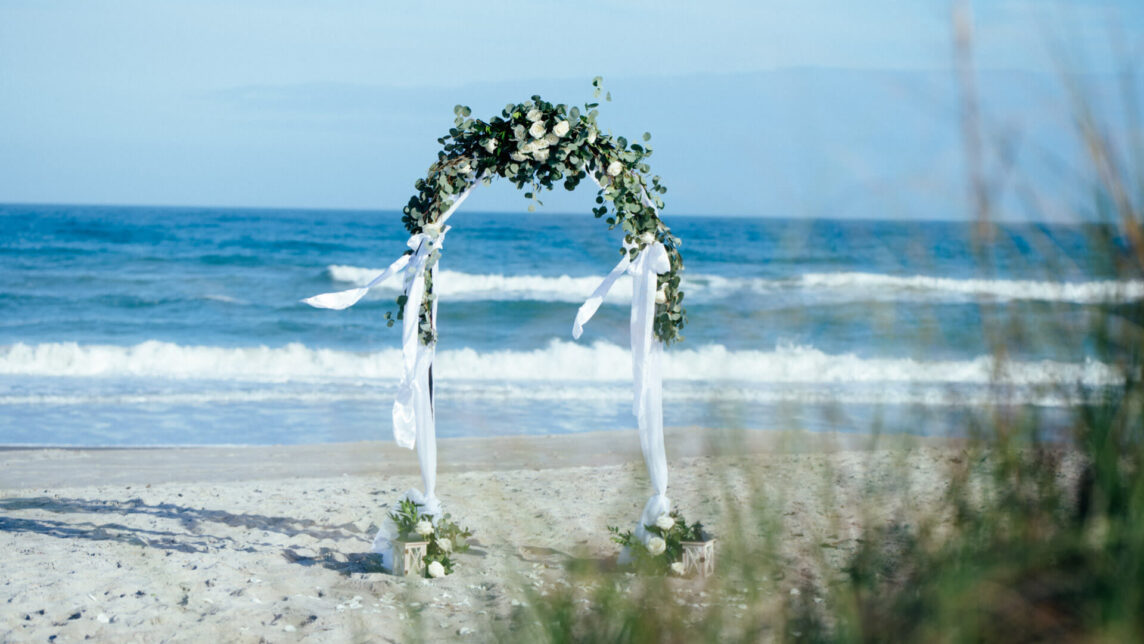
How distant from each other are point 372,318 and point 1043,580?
785 inches

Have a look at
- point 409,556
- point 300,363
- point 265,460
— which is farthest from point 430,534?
point 300,363

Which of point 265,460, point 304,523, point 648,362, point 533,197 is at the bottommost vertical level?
point 265,460

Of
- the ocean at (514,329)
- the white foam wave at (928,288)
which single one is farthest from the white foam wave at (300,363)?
the white foam wave at (928,288)

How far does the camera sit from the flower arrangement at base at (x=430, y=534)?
539 centimetres

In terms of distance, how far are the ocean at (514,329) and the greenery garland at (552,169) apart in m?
0.56

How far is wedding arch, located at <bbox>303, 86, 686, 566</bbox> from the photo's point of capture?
Result: 16.9 feet

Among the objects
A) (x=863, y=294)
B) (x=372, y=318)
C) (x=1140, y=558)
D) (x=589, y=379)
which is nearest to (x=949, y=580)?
(x=1140, y=558)

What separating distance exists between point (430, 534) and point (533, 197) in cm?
211

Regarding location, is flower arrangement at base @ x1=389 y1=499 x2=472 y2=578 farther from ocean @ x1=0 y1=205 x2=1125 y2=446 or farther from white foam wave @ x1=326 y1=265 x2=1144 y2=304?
white foam wave @ x1=326 y1=265 x2=1144 y2=304

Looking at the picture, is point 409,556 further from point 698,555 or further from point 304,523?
point 698,555

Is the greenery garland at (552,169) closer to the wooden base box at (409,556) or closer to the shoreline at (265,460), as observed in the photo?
the wooden base box at (409,556)

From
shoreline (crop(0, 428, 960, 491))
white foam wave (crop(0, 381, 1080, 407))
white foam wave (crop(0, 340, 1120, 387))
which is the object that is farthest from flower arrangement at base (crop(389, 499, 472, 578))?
white foam wave (crop(0, 340, 1120, 387))

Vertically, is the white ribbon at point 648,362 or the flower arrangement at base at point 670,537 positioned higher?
the white ribbon at point 648,362

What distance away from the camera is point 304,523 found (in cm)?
652
